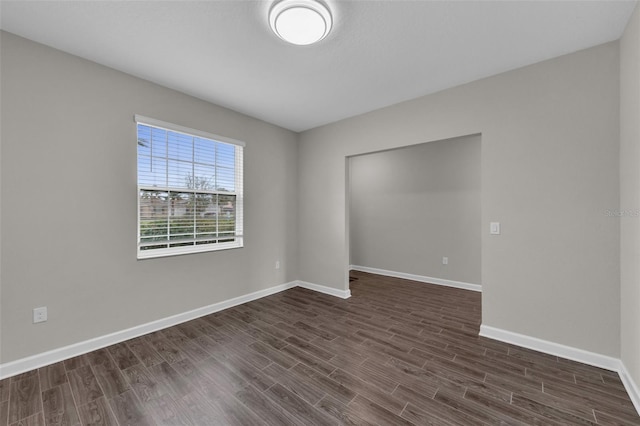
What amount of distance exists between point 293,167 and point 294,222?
973 mm

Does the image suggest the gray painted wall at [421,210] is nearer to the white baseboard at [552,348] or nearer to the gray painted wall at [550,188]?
the gray painted wall at [550,188]

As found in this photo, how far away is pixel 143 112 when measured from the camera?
277 centimetres

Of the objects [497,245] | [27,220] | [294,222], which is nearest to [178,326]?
[27,220]

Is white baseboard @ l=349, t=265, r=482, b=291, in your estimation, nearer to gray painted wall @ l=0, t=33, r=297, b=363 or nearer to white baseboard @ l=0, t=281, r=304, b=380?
white baseboard @ l=0, t=281, r=304, b=380

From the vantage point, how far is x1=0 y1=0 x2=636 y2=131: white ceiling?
1803mm

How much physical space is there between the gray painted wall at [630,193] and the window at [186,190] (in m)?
3.85

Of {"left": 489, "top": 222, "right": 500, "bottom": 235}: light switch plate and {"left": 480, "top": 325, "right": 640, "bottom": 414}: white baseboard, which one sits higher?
{"left": 489, "top": 222, "right": 500, "bottom": 235}: light switch plate

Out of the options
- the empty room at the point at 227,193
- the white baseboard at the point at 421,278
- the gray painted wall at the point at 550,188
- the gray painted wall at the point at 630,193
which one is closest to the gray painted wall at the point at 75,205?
the empty room at the point at 227,193

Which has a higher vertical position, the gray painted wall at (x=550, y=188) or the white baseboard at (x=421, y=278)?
the gray painted wall at (x=550, y=188)

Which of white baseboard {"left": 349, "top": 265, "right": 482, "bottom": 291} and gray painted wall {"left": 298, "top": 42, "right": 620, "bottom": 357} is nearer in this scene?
gray painted wall {"left": 298, "top": 42, "right": 620, "bottom": 357}

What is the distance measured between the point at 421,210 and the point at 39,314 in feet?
17.0

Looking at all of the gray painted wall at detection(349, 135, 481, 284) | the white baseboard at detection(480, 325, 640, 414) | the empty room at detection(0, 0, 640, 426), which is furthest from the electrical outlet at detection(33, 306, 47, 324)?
the gray painted wall at detection(349, 135, 481, 284)

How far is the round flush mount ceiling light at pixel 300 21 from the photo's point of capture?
5.66 ft

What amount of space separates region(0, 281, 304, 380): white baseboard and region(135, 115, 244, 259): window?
29.4 inches
